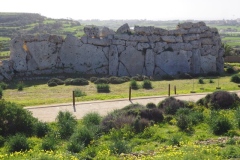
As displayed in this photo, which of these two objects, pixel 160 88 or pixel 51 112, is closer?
pixel 51 112

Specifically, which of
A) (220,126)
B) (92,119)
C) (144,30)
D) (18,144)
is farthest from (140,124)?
(144,30)

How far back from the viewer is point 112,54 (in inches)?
1817

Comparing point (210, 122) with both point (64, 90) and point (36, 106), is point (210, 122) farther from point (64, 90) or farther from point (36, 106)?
point (64, 90)

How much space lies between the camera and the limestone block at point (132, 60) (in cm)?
4584

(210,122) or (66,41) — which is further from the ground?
(66,41)

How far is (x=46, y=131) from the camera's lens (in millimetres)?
19000

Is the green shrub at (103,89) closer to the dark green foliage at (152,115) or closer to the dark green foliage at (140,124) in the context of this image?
the dark green foliage at (152,115)

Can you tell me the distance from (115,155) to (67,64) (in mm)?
Result: 32754

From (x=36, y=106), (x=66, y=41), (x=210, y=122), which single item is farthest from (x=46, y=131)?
(x=66, y=41)

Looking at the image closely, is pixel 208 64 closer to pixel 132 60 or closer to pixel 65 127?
pixel 132 60

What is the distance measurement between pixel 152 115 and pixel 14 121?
793cm

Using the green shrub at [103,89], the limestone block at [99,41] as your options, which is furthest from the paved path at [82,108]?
the limestone block at [99,41]

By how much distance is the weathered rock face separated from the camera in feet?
149

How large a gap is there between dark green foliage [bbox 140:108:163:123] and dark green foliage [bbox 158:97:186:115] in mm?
1561
